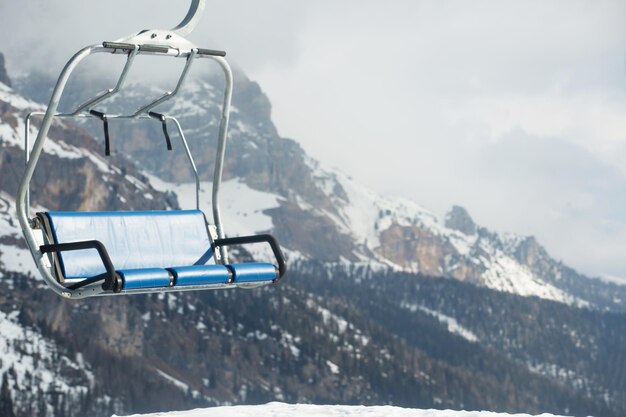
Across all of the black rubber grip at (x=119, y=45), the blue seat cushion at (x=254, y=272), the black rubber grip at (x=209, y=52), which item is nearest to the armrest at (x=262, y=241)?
the blue seat cushion at (x=254, y=272)

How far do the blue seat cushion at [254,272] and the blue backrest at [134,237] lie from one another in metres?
0.96

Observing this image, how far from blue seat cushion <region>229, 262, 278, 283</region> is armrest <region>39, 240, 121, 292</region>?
134 cm

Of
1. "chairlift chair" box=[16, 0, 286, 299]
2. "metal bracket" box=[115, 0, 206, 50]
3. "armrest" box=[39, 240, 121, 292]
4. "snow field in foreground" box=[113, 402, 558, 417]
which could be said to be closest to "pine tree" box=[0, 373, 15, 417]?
"snow field in foreground" box=[113, 402, 558, 417]

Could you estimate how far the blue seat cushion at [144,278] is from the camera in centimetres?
1036

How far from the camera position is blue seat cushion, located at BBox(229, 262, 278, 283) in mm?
11297

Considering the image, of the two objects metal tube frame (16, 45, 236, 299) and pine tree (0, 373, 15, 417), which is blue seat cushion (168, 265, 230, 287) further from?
pine tree (0, 373, 15, 417)

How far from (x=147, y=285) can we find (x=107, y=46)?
2.23 meters

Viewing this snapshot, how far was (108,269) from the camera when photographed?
1040 cm

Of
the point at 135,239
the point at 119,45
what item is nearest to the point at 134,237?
the point at 135,239

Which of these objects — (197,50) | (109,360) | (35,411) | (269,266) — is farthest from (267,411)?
(109,360)

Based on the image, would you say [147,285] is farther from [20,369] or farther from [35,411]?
[20,369]

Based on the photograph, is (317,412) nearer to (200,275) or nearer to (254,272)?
(254,272)

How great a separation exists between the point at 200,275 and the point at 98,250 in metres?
1.02

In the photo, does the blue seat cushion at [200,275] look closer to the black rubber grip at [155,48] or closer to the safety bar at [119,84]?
the safety bar at [119,84]
